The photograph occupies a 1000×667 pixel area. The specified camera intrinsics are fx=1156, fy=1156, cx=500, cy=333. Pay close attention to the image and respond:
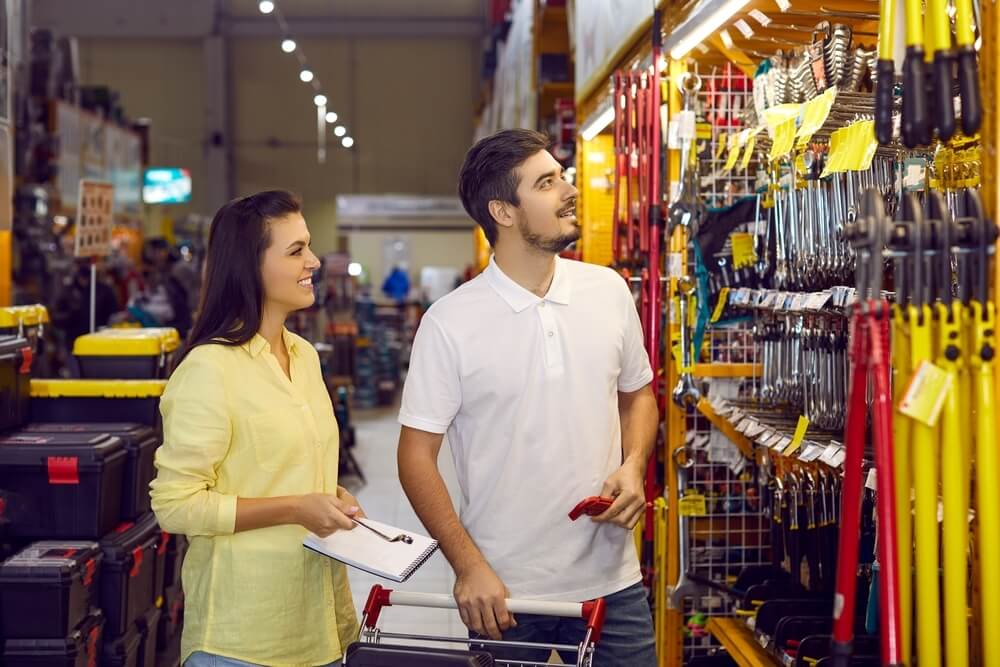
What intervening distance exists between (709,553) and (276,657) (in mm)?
2061

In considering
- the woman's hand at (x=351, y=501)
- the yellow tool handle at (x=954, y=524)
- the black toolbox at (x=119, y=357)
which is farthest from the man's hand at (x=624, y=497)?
the black toolbox at (x=119, y=357)

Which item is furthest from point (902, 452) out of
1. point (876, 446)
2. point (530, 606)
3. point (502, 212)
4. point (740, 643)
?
point (740, 643)

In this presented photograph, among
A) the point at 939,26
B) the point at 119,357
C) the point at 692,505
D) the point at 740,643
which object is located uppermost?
the point at 939,26

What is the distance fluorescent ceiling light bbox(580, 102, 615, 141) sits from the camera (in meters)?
4.96

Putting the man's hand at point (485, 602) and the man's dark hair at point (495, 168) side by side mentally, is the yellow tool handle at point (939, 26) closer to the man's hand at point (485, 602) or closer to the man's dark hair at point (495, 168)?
the man's dark hair at point (495, 168)

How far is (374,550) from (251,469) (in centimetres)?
32

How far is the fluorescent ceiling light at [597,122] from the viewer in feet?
16.3

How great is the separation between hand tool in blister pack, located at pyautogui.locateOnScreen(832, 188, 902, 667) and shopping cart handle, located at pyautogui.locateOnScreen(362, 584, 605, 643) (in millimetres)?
612

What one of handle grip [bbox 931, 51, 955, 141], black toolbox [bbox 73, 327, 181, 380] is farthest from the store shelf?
black toolbox [bbox 73, 327, 181, 380]

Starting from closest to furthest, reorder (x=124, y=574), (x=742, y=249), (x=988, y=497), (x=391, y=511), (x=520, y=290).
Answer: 1. (x=988, y=497)
2. (x=520, y=290)
3. (x=742, y=249)
4. (x=124, y=574)
5. (x=391, y=511)

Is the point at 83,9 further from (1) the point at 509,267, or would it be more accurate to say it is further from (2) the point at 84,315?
(1) the point at 509,267

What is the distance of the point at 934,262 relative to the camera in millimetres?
1817

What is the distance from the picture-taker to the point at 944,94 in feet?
6.00

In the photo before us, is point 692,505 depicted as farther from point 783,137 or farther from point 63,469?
point 63,469
